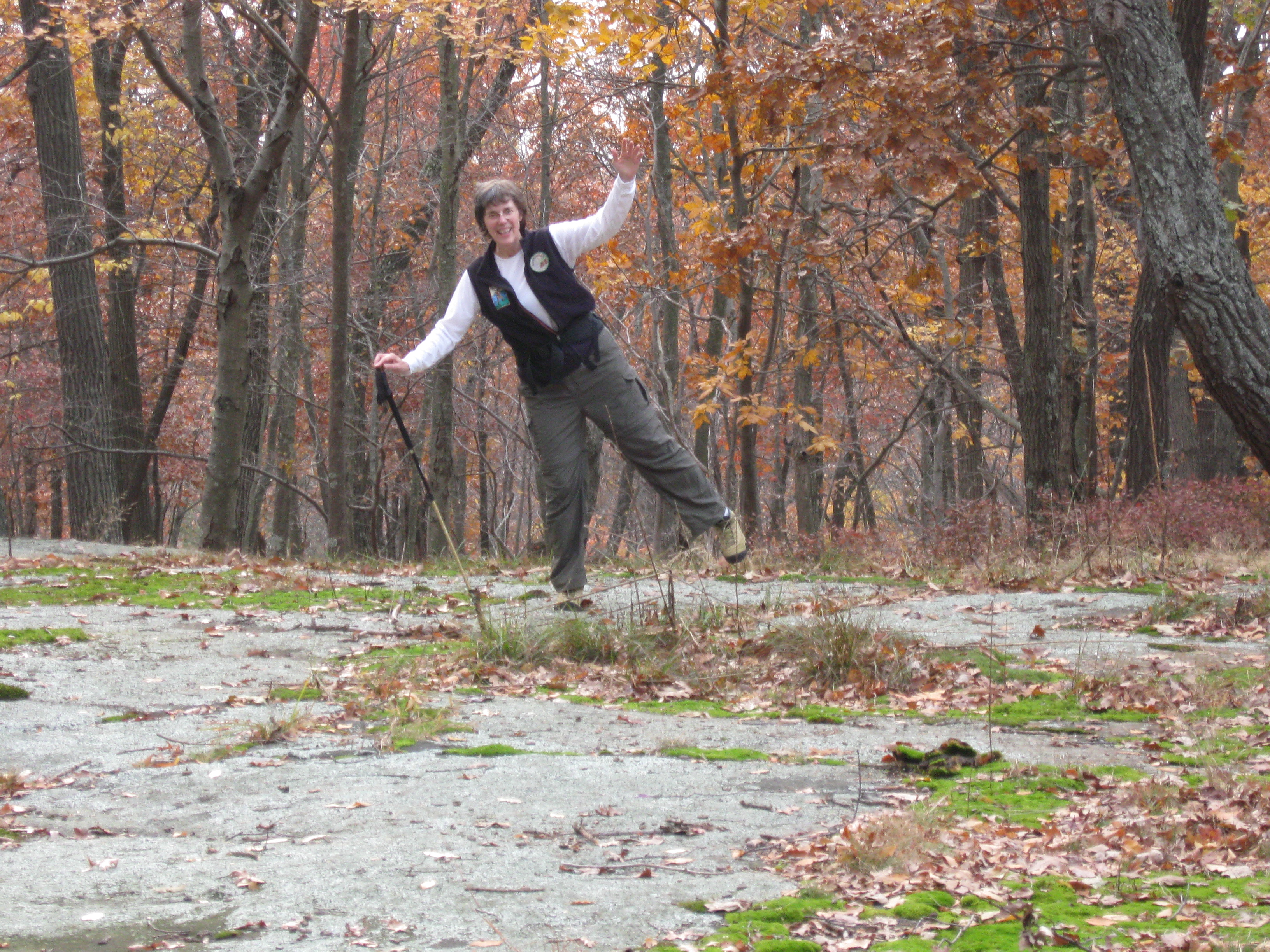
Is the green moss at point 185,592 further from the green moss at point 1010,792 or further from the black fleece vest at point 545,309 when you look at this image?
the green moss at point 1010,792

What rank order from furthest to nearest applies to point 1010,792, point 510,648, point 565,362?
1. point 565,362
2. point 510,648
3. point 1010,792

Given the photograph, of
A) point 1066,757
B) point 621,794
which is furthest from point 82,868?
point 1066,757

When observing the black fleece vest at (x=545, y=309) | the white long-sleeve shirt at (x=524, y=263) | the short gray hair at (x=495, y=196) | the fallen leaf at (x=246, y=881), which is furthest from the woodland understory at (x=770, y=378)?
the short gray hair at (x=495, y=196)

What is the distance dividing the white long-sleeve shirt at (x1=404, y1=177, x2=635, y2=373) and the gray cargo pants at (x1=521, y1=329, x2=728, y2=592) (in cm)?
44

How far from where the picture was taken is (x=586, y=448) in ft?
22.9

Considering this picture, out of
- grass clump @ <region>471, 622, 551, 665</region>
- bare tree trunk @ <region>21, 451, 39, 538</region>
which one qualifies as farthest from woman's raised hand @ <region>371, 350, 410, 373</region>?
bare tree trunk @ <region>21, 451, 39, 538</region>

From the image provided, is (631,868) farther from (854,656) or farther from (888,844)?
(854,656)

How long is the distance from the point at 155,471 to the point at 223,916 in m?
19.9

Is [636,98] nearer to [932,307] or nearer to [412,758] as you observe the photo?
[932,307]

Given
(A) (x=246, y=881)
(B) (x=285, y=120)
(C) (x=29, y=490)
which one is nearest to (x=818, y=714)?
(A) (x=246, y=881)

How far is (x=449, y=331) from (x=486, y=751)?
2.95 metres

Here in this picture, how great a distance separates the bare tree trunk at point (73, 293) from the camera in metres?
16.0

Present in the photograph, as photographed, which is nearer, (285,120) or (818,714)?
(818,714)

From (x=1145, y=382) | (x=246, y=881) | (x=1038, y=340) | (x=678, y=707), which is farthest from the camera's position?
(x=1145, y=382)
